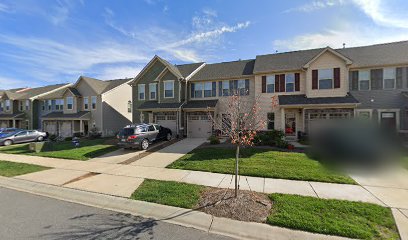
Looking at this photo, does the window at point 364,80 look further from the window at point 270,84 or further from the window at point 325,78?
the window at point 270,84

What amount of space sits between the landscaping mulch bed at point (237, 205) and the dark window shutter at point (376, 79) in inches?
655

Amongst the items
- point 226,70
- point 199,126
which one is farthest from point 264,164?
point 226,70

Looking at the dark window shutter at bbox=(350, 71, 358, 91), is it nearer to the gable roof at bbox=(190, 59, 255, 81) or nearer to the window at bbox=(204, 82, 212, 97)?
the gable roof at bbox=(190, 59, 255, 81)

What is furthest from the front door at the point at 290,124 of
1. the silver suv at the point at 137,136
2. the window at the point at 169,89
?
the window at the point at 169,89

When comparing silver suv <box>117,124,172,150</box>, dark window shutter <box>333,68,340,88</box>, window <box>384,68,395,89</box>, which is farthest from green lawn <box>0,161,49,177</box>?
window <box>384,68,395,89</box>

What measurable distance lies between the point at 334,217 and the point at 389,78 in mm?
17303

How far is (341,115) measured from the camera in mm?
17266

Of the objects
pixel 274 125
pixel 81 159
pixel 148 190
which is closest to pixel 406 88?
pixel 274 125

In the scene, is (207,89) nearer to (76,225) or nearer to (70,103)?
(76,225)

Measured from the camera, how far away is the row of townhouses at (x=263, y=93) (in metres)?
16.8

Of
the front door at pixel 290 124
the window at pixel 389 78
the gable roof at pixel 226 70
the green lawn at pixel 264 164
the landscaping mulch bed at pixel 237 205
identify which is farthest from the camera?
the gable roof at pixel 226 70

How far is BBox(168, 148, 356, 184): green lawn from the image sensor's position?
8.56m

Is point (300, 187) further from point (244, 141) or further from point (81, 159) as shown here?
point (81, 159)

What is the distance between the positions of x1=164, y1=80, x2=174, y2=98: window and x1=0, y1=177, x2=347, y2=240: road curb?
1556cm
